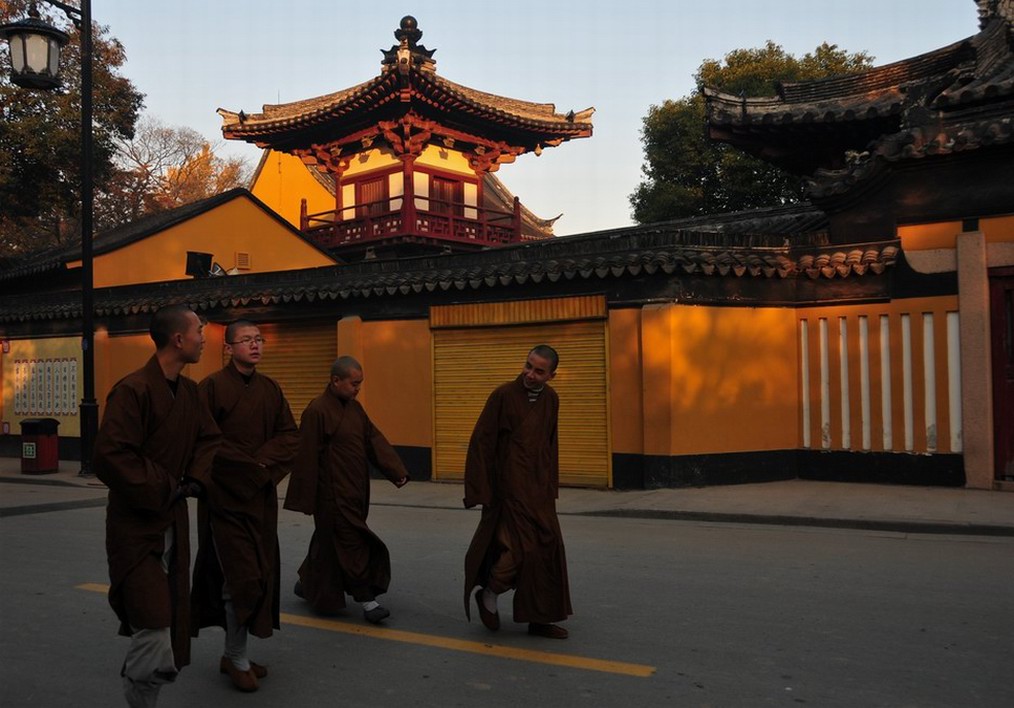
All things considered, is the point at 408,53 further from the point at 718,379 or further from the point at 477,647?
the point at 477,647

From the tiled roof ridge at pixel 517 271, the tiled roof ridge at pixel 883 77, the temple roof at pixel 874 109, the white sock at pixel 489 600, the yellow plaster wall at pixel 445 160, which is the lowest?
the white sock at pixel 489 600

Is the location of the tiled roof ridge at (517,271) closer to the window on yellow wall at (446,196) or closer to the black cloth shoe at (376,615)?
the black cloth shoe at (376,615)

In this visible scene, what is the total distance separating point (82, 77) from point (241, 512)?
12427mm

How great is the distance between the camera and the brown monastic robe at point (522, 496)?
5770 mm

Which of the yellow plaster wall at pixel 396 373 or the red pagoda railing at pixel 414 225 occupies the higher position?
the red pagoda railing at pixel 414 225

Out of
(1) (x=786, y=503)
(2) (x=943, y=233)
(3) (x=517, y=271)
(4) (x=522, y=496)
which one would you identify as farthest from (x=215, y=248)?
(4) (x=522, y=496)

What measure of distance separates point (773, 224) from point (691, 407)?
4329 mm

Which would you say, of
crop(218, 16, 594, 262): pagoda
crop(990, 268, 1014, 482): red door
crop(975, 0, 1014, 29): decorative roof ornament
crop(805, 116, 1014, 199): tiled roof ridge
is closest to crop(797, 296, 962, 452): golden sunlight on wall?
crop(990, 268, 1014, 482): red door

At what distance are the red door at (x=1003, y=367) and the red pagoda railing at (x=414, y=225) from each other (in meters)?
17.3

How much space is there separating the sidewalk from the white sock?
17.0 feet

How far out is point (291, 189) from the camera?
36.9 metres

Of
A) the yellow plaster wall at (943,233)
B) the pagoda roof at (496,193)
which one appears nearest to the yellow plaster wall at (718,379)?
the yellow plaster wall at (943,233)

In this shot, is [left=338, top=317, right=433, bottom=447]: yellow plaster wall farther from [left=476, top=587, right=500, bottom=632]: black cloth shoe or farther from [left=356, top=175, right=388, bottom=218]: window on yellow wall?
[left=356, top=175, right=388, bottom=218]: window on yellow wall

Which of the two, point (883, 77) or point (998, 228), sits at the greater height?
point (883, 77)
